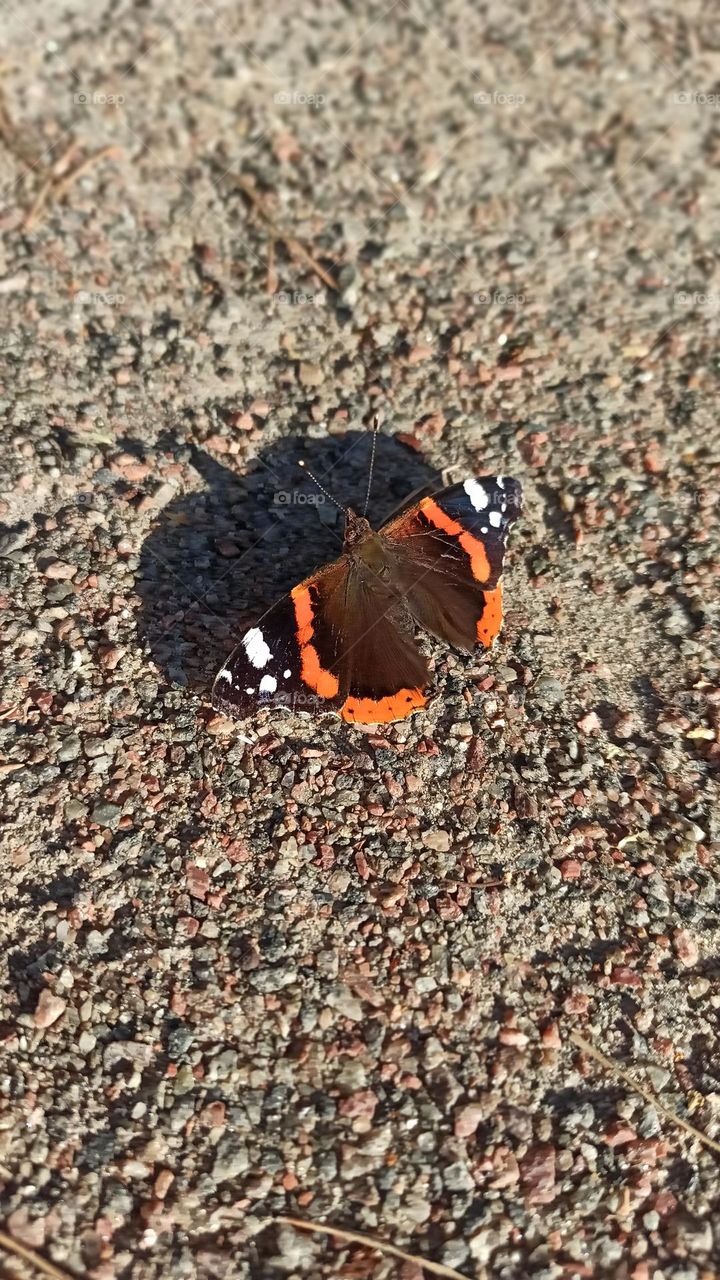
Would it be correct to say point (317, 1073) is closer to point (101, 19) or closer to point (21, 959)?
point (21, 959)

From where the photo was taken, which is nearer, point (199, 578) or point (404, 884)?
point (404, 884)

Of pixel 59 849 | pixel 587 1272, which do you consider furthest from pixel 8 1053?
pixel 587 1272

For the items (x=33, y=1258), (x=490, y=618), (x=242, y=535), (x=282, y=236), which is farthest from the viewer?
(x=282, y=236)

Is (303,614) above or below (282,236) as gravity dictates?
below

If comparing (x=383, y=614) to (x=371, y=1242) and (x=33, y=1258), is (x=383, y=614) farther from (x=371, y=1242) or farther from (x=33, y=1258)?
(x=33, y=1258)

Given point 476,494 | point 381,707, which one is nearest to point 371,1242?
point 381,707

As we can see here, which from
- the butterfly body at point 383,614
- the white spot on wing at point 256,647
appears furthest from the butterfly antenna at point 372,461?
the white spot on wing at point 256,647

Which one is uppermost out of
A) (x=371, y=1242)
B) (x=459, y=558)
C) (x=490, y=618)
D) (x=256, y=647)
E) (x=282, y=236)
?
(x=282, y=236)
